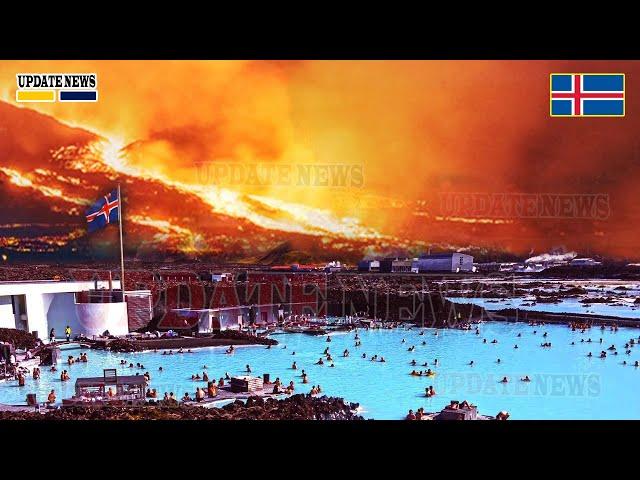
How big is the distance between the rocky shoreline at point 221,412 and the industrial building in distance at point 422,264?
1.82 m

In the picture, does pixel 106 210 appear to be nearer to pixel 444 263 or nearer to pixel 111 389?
pixel 111 389

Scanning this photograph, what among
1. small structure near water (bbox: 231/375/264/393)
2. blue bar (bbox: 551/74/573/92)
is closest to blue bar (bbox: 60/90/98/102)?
small structure near water (bbox: 231/375/264/393)

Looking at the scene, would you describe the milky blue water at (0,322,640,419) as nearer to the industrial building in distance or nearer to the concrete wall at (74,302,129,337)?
the concrete wall at (74,302,129,337)

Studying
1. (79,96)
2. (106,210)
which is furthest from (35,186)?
(79,96)

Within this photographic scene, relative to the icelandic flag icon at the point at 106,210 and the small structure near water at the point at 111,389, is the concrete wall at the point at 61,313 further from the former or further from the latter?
the small structure near water at the point at 111,389

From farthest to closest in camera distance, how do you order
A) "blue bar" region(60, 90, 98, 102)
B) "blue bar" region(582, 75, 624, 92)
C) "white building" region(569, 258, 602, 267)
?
"white building" region(569, 258, 602, 267) < "blue bar" region(60, 90, 98, 102) < "blue bar" region(582, 75, 624, 92)

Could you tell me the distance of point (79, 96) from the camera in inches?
271

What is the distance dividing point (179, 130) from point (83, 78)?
43.2 inches

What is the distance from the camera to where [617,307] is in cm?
785

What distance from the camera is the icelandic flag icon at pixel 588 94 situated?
6.55m

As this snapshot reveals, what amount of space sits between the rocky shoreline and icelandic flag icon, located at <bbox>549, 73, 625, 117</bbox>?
3743 millimetres

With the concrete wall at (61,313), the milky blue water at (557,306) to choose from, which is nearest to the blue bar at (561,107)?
the milky blue water at (557,306)

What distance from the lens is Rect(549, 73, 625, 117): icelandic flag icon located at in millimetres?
6555

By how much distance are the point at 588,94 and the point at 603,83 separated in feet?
0.57
